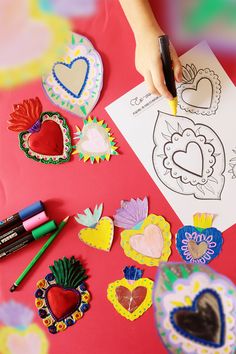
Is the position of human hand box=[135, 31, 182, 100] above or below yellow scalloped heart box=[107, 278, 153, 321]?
above

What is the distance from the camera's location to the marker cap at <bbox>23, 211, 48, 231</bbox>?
0.67 m

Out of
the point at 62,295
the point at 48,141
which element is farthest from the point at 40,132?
the point at 62,295

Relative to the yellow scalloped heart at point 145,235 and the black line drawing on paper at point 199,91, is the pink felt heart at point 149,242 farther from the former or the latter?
the black line drawing on paper at point 199,91

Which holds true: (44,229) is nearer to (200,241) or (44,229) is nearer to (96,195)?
(96,195)

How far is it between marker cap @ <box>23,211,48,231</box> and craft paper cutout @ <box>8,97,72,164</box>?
80 millimetres

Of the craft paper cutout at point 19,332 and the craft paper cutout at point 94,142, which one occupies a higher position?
the craft paper cutout at point 94,142

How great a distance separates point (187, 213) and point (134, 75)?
8.3 inches

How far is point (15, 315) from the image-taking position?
26.2 inches

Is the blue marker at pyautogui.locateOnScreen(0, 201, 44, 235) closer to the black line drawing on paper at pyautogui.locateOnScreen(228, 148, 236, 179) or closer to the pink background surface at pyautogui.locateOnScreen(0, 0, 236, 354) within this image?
the pink background surface at pyautogui.locateOnScreen(0, 0, 236, 354)

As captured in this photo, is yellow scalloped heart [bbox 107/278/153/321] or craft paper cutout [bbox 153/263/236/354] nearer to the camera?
craft paper cutout [bbox 153/263/236/354]

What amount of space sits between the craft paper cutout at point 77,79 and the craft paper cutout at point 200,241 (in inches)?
8.7

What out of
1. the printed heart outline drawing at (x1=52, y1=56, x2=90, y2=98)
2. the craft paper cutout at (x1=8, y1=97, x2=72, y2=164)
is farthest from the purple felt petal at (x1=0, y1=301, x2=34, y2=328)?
the printed heart outline drawing at (x1=52, y1=56, x2=90, y2=98)

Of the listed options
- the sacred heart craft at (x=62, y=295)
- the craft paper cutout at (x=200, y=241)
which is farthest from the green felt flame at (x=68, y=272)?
the craft paper cutout at (x=200, y=241)

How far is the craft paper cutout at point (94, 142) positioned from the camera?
0.68 m
